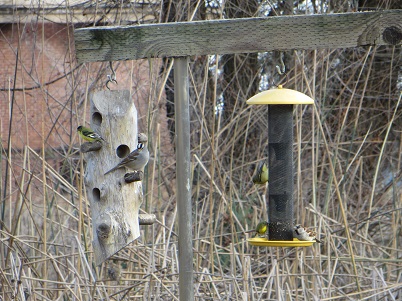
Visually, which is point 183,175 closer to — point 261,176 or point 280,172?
point 280,172

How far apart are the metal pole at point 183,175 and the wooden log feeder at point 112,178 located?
0.85ft

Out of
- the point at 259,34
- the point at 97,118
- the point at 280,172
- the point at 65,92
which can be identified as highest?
the point at 65,92

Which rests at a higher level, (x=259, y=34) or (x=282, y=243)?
(x=259, y=34)

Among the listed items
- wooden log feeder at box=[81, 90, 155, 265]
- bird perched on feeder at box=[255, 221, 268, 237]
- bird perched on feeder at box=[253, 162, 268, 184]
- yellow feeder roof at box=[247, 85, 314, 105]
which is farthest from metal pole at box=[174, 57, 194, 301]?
bird perched on feeder at box=[253, 162, 268, 184]

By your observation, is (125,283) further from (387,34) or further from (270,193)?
(387,34)

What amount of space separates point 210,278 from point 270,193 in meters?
1.05

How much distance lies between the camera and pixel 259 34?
336cm

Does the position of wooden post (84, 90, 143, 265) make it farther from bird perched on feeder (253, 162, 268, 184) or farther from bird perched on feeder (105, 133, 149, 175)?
bird perched on feeder (253, 162, 268, 184)

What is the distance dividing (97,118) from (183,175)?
54 cm

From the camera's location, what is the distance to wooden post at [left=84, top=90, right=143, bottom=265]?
348cm

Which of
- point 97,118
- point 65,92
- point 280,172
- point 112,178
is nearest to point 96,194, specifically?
point 112,178

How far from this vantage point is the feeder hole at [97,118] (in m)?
3.53

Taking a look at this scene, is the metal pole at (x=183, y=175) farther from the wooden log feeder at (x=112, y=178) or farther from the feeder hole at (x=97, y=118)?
the feeder hole at (x=97, y=118)

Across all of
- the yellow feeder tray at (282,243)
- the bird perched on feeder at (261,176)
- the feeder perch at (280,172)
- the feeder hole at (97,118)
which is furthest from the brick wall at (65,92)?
the yellow feeder tray at (282,243)
